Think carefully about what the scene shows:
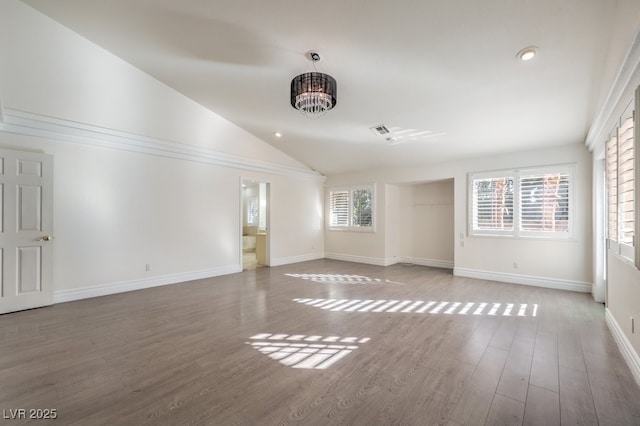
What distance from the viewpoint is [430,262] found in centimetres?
709

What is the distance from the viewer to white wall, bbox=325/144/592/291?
468 cm

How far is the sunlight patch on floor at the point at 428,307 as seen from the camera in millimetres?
3703

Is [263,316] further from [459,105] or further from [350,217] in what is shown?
[350,217]

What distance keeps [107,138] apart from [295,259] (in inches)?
188

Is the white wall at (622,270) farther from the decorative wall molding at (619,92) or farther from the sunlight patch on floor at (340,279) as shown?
the sunlight patch on floor at (340,279)

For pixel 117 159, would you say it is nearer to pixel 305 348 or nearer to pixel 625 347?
pixel 305 348

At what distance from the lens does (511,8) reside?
2.50 m

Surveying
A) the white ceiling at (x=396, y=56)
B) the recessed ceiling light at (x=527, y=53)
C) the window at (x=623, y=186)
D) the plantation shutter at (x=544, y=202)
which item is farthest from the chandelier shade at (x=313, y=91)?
the plantation shutter at (x=544, y=202)

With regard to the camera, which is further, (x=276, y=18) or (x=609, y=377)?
(x=276, y=18)

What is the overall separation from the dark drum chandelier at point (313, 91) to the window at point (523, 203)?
3941mm

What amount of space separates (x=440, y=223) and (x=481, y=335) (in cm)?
430

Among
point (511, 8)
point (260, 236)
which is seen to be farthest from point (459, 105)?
point (260, 236)

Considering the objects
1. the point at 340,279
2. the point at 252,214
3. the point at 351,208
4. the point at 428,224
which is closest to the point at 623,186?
the point at 340,279

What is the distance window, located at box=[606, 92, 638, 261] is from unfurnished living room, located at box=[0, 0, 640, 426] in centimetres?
5
